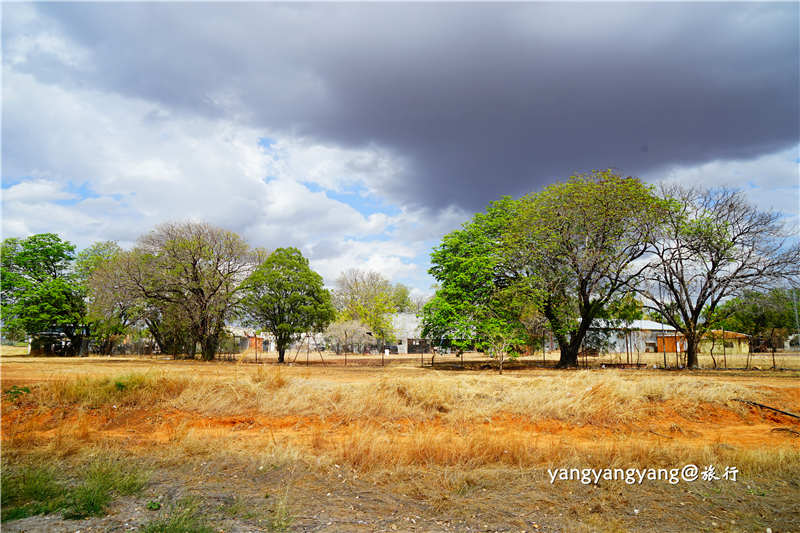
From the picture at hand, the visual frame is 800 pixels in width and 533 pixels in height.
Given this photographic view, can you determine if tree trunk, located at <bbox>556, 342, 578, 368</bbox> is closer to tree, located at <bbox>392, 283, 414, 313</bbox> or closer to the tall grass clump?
the tall grass clump

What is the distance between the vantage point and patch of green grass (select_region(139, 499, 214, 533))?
575cm

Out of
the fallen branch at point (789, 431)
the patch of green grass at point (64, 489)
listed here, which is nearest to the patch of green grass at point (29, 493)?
the patch of green grass at point (64, 489)

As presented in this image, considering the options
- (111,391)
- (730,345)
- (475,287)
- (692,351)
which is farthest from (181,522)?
(730,345)

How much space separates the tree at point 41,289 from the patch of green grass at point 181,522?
45403mm

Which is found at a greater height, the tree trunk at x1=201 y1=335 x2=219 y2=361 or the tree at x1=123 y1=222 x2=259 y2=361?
the tree at x1=123 y1=222 x2=259 y2=361

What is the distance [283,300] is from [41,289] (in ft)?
81.3

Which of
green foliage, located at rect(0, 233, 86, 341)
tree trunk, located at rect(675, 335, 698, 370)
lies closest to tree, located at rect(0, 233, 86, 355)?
green foliage, located at rect(0, 233, 86, 341)

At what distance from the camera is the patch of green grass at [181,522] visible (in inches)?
226

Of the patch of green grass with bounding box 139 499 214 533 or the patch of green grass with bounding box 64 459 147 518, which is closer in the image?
the patch of green grass with bounding box 139 499 214 533

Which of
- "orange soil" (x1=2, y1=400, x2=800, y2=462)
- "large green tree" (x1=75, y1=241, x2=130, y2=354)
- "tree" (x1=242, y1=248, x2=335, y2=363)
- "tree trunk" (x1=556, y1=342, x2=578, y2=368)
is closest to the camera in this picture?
"orange soil" (x1=2, y1=400, x2=800, y2=462)

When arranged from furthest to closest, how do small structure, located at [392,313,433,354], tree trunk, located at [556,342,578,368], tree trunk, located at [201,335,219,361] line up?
small structure, located at [392,313,433,354] < tree trunk, located at [201,335,219,361] < tree trunk, located at [556,342,578,368]

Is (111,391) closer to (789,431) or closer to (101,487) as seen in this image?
(101,487)

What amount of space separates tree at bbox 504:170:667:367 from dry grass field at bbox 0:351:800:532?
542 inches

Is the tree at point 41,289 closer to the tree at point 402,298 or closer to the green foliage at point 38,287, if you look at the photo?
the green foliage at point 38,287
